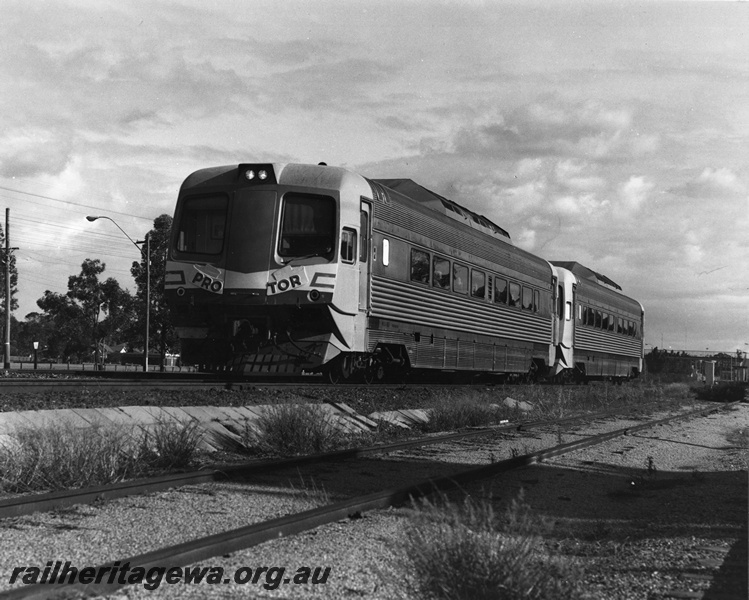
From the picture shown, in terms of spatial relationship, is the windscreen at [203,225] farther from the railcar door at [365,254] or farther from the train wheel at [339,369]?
the train wheel at [339,369]

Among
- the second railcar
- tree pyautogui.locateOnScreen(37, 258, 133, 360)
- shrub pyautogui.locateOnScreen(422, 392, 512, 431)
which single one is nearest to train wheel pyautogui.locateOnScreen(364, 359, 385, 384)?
shrub pyautogui.locateOnScreen(422, 392, 512, 431)

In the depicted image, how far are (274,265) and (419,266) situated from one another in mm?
3532

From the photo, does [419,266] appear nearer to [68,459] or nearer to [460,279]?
[460,279]

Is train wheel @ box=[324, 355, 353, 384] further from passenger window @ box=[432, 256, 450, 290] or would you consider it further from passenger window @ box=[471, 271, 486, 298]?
passenger window @ box=[471, 271, 486, 298]

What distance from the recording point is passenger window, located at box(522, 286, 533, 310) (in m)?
21.4

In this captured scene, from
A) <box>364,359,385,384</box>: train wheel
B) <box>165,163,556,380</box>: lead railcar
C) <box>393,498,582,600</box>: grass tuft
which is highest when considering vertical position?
<box>165,163,556,380</box>: lead railcar

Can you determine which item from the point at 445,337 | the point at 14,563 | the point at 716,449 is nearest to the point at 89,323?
the point at 445,337

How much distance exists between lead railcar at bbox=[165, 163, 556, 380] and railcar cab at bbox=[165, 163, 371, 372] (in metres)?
0.02

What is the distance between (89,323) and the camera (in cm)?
6481

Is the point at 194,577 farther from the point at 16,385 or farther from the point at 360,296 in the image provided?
the point at 360,296

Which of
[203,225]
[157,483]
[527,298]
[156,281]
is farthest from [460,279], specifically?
[156,281]

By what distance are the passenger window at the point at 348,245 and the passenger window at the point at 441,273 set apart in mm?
3127

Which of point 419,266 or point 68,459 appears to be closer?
point 68,459

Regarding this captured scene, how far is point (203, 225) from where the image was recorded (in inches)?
526
